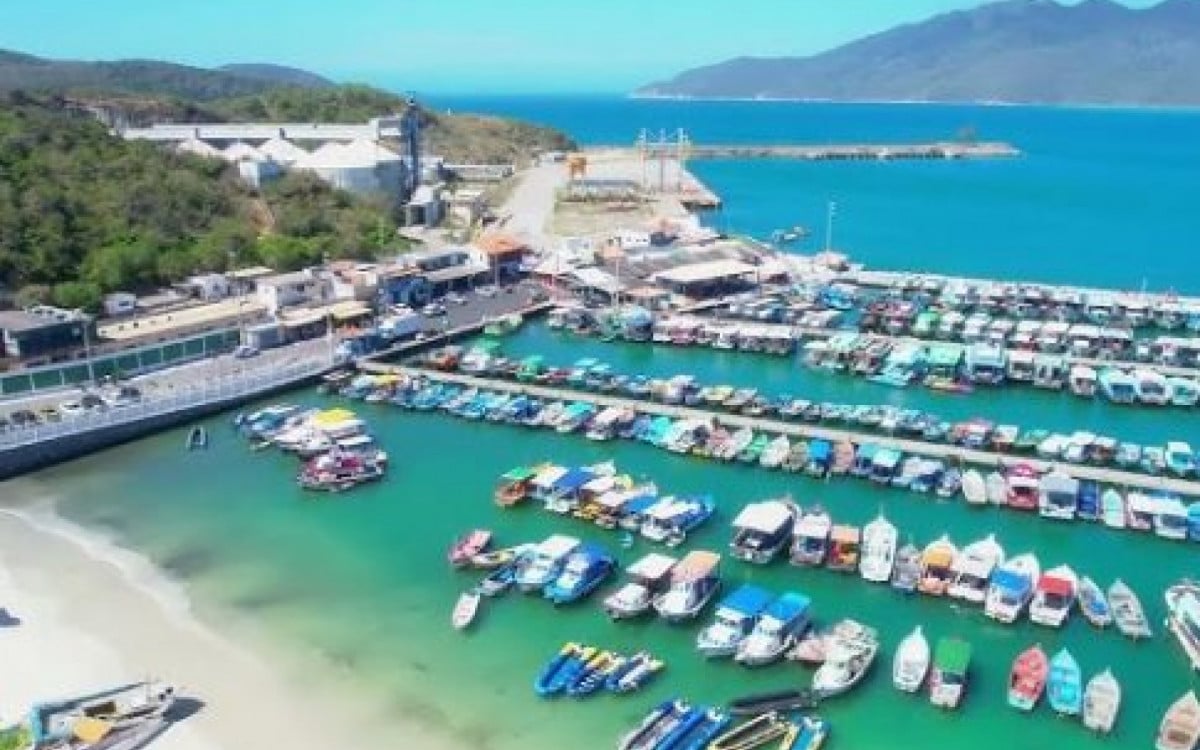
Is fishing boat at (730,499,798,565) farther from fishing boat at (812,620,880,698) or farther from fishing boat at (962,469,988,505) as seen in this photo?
fishing boat at (962,469,988,505)

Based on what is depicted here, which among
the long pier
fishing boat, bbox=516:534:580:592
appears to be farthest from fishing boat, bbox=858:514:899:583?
fishing boat, bbox=516:534:580:592

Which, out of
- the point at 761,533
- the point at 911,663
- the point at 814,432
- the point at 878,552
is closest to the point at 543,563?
the point at 761,533

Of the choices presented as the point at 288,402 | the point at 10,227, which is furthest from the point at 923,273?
the point at 10,227

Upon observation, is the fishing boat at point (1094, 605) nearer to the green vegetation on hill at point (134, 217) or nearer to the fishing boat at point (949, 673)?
the fishing boat at point (949, 673)

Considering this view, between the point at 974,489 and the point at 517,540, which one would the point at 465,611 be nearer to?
the point at 517,540

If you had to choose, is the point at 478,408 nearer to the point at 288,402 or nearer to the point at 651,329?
the point at 288,402

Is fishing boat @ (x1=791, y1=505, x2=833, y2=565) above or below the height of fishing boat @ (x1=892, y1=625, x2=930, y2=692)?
above
